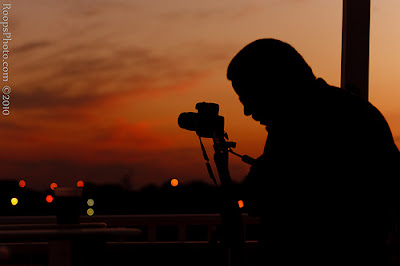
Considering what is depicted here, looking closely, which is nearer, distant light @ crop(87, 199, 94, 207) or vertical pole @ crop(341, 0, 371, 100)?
vertical pole @ crop(341, 0, 371, 100)

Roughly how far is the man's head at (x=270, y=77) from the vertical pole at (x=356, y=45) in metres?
1.24

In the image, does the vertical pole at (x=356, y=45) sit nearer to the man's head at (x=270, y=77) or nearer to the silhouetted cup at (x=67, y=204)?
the man's head at (x=270, y=77)

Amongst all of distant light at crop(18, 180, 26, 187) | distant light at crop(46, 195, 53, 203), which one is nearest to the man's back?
distant light at crop(46, 195, 53, 203)

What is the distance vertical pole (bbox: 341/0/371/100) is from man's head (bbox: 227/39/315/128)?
124cm

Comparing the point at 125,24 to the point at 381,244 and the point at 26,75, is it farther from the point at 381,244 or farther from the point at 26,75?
the point at 381,244

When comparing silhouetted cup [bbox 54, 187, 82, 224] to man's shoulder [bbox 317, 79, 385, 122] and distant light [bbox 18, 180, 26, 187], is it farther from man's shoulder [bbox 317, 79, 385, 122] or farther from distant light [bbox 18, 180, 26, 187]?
distant light [bbox 18, 180, 26, 187]

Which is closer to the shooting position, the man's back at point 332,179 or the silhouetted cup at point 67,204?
the man's back at point 332,179

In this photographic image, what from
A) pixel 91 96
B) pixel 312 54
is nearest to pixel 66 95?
pixel 91 96

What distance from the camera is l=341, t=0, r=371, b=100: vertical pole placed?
281 centimetres

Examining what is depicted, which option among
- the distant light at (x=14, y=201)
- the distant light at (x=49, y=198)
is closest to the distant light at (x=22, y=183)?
the distant light at (x=14, y=201)

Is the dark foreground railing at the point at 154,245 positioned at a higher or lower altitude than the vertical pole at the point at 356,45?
lower

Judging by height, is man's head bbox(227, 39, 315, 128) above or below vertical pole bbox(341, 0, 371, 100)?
below

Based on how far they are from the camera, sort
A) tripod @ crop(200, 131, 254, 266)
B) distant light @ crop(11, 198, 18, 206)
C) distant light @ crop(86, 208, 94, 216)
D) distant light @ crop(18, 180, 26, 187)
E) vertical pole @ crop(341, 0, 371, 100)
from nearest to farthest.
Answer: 1. tripod @ crop(200, 131, 254, 266)
2. vertical pole @ crop(341, 0, 371, 100)
3. distant light @ crop(86, 208, 94, 216)
4. distant light @ crop(11, 198, 18, 206)
5. distant light @ crop(18, 180, 26, 187)

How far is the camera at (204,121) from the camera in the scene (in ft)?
5.85
